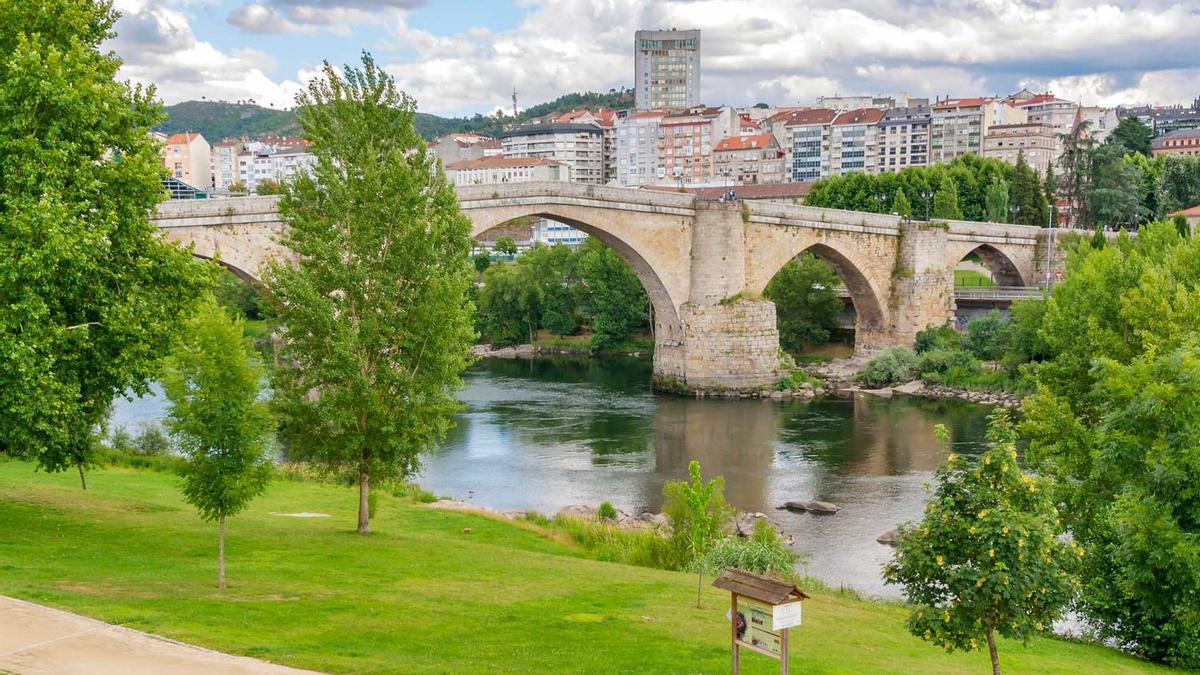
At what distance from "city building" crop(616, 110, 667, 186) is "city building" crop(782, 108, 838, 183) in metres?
13.4

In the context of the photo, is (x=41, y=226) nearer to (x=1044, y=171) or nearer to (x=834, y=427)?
(x=834, y=427)

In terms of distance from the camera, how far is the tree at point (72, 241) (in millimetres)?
12742

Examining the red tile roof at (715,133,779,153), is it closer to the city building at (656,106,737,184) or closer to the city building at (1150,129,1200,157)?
the city building at (656,106,737,184)

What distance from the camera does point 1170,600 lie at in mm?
14328

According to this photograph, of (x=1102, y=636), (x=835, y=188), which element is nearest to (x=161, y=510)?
(x=1102, y=636)

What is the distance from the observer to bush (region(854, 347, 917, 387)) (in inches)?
1670

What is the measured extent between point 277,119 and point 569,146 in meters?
71.7

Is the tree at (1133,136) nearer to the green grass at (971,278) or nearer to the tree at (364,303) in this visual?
the green grass at (971,278)

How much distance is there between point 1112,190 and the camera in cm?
6197

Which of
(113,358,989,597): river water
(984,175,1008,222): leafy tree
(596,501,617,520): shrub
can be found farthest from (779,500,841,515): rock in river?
(984,175,1008,222): leafy tree

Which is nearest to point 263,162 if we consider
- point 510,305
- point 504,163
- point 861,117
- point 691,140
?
point 504,163

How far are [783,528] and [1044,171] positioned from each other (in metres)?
91.8

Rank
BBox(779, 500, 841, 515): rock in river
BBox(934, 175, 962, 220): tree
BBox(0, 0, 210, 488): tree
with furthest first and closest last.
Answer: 1. BBox(934, 175, 962, 220): tree
2. BBox(779, 500, 841, 515): rock in river
3. BBox(0, 0, 210, 488): tree

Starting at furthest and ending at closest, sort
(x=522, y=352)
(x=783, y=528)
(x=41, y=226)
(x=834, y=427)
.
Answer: (x=522, y=352), (x=834, y=427), (x=783, y=528), (x=41, y=226)
